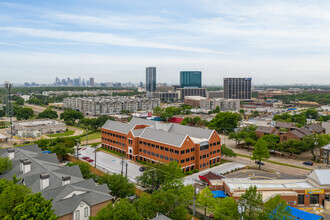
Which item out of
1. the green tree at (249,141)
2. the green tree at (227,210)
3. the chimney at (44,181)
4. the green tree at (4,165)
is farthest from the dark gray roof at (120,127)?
the green tree at (227,210)

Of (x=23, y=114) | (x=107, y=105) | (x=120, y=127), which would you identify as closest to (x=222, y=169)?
(x=120, y=127)

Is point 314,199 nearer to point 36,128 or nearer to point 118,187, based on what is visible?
point 118,187

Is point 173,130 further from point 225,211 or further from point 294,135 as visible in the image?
point 225,211

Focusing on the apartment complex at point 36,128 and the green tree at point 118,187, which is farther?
the apartment complex at point 36,128

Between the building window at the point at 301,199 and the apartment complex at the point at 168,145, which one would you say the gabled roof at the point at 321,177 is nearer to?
the building window at the point at 301,199

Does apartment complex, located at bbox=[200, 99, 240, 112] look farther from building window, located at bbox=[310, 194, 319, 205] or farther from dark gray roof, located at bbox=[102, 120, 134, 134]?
building window, located at bbox=[310, 194, 319, 205]
